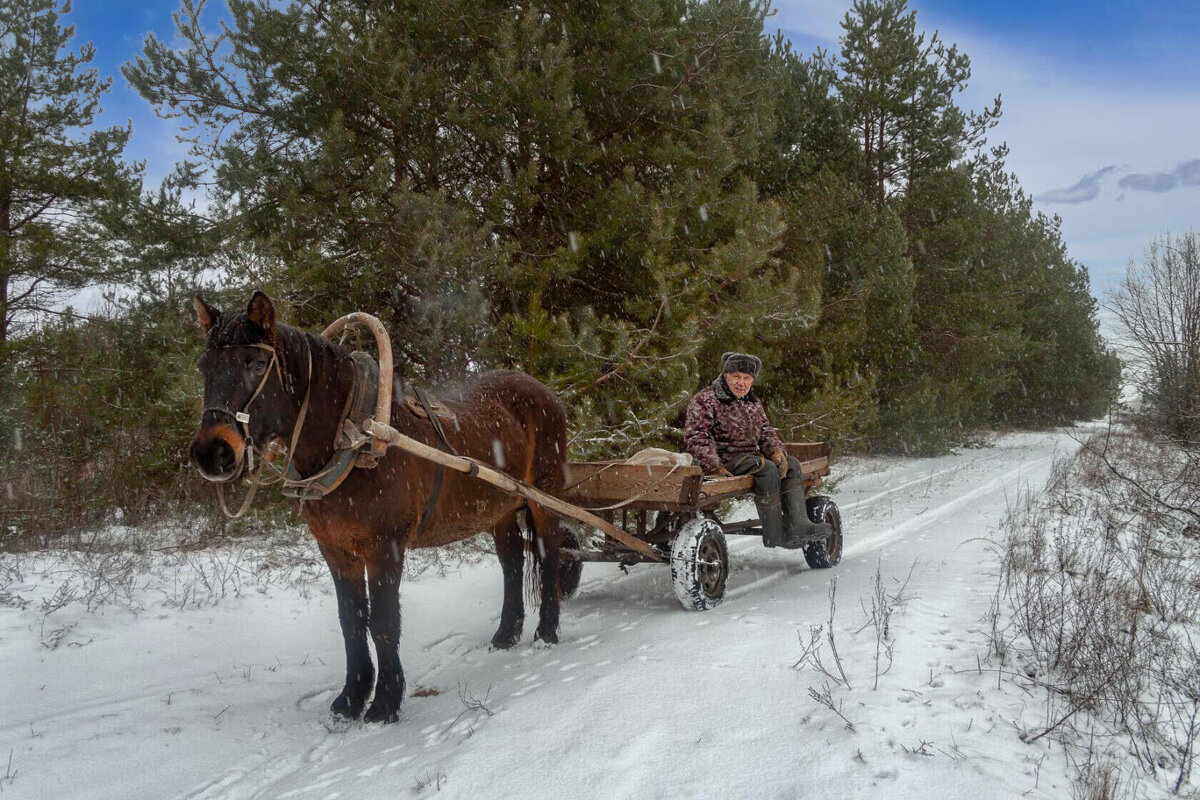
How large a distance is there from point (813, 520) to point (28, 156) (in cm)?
1340

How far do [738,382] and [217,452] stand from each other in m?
3.83

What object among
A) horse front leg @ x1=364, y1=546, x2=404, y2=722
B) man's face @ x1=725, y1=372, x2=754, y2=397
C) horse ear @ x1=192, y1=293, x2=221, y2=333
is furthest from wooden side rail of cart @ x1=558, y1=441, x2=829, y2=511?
horse ear @ x1=192, y1=293, x2=221, y2=333

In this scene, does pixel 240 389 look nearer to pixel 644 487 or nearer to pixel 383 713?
pixel 383 713

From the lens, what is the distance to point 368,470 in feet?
11.7

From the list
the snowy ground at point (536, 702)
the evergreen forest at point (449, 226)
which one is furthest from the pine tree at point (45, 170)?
the snowy ground at point (536, 702)

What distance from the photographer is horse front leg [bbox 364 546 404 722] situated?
3.60m

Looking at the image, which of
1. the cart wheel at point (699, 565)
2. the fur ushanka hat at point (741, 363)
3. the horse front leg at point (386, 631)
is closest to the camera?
the horse front leg at point (386, 631)

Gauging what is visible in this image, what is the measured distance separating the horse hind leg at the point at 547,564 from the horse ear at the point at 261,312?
7.27 ft

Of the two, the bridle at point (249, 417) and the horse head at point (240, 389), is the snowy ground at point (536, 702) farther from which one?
the horse head at point (240, 389)

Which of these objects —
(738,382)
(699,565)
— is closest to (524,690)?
(699,565)

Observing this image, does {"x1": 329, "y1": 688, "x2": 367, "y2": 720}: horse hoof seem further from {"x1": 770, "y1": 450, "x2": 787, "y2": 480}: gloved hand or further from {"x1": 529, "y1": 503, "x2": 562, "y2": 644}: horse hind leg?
{"x1": 770, "y1": 450, "x2": 787, "y2": 480}: gloved hand

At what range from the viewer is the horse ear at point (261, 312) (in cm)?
306

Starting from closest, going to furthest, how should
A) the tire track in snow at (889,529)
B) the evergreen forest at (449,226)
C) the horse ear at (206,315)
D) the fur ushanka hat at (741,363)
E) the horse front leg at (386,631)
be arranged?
the horse ear at (206,315) < the horse front leg at (386,631) < the fur ushanka hat at (741,363) < the tire track in snow at (889,529) < the evergreen forest at (449,226)

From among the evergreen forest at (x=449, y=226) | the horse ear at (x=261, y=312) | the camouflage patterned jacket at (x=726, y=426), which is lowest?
the camouflage patterned jacket at (x=726, y=426)
